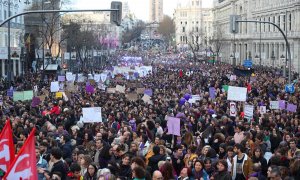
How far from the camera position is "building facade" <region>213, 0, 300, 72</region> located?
236 ft

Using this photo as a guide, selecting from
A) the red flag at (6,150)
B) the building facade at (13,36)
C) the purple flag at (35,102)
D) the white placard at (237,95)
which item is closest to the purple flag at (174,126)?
the red flag at (6,150)

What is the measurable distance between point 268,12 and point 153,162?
73.2 metres

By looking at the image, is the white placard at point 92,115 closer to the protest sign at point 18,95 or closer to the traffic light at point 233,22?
the protest sign at point 18,95

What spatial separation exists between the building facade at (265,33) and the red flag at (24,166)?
50644 mm

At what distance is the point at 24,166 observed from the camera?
8.60m

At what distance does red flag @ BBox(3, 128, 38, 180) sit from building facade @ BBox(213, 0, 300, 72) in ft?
166

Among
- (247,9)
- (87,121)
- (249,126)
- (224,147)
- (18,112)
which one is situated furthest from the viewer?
(247,9)

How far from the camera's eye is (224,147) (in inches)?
515

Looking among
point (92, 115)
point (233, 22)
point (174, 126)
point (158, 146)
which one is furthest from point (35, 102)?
point (158, 146)

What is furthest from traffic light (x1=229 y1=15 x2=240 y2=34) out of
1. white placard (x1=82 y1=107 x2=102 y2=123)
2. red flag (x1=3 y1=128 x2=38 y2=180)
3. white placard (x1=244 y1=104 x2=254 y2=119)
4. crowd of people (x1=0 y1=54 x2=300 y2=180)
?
red flag (x1=3 y1=128 x2=38 y2=180)

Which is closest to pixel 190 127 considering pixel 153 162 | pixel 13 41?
pixel 153 162

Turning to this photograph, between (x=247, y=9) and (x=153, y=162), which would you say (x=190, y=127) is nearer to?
(x=153, y=162)

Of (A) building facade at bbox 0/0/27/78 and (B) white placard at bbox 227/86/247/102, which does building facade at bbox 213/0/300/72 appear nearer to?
A: (A) building facade at bbox 0/0/27/78

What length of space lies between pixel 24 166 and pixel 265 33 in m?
78.5
